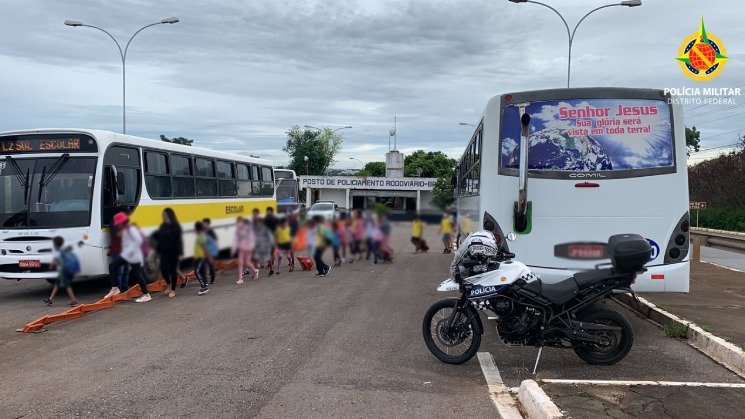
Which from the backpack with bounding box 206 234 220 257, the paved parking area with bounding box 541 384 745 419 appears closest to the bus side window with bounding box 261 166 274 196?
the backpack with bounding box 206 234 220 257

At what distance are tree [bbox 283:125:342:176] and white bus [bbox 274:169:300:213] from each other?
0.87 feet

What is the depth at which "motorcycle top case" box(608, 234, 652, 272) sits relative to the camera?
5781mm

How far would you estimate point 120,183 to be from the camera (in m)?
9.58

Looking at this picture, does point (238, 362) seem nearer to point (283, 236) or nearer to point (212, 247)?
point (212, 247)

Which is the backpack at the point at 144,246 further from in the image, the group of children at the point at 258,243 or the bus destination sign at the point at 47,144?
the bus destination sign at the point at 47,144

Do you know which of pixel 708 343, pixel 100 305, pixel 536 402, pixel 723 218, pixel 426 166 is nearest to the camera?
pixel 536 402

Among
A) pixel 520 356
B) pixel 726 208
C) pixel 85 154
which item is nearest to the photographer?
pixel 520 356

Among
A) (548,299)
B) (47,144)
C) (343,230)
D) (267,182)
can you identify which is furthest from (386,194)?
(267,182)

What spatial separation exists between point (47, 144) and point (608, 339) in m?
8.74

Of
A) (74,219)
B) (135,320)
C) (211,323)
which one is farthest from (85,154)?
(211,323)

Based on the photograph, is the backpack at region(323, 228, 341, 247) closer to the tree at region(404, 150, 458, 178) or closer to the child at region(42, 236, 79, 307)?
the tree at region(404, 150, 458, 178)

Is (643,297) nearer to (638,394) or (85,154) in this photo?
(638,394)

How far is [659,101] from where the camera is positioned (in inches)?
281

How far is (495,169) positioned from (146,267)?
17.5 feet
